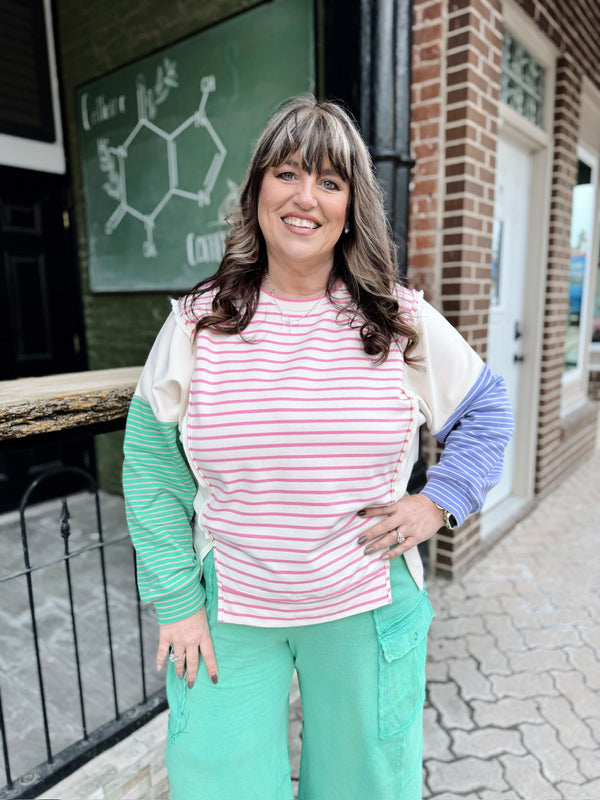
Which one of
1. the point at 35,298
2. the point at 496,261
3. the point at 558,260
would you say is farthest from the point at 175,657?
the point at 558,260

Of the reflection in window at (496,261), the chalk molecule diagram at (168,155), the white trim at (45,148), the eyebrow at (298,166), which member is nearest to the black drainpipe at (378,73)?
the chalk molecule diagram at (168,155)

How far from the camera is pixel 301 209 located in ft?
3.72

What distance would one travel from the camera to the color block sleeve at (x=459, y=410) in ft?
3.92

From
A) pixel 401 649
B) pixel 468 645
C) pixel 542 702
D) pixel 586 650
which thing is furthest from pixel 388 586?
pixel 586 650

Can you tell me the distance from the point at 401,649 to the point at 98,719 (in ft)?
5.18

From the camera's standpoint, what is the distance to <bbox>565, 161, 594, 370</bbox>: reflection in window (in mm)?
→ 5184

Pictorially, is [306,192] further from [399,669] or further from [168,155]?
[168,155]

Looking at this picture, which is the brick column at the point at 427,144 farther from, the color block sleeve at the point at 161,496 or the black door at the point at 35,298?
the black door at the point at 35,298

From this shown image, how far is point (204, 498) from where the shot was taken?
1.22 meters

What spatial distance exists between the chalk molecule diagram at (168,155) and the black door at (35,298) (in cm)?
52

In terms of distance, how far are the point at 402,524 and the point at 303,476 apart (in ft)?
0.88

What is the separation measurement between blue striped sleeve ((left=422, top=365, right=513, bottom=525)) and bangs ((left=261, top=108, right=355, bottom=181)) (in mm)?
567

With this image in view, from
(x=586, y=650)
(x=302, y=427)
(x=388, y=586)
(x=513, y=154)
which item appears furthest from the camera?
(x=513, y=154)

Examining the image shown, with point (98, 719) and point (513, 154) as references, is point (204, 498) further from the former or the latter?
point (513, 154)
